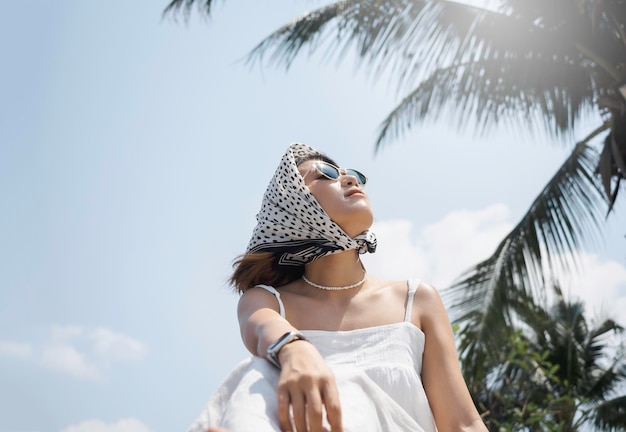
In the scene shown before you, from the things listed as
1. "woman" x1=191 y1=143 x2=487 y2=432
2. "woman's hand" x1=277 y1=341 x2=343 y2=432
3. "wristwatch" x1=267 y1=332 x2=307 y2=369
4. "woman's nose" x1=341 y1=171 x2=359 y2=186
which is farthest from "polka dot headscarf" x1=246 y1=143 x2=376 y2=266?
"woman's hand" x1=277 y1=341 x2=343 y2=432

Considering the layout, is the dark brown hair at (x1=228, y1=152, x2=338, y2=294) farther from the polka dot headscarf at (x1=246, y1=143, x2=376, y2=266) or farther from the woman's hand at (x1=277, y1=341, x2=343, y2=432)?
the woman's hand at (x1=277, y1=341, x2=343, y2=432)

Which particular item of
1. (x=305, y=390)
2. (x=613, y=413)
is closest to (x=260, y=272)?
(x=305, y=390)

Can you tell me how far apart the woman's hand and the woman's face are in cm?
66

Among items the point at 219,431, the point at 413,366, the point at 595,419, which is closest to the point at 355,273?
the point at 413,366

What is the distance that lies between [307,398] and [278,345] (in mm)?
202

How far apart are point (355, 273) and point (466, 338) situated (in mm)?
5060

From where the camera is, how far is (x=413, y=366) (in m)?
1.91

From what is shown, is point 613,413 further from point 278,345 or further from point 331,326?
point 278,345

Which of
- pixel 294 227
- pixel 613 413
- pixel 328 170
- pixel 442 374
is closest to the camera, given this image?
pixel 442 374

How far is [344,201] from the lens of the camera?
207 centimetres

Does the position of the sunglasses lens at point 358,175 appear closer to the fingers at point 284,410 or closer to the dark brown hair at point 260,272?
the dark brown hair at point 260,272

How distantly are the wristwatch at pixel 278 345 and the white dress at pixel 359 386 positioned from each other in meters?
0.02

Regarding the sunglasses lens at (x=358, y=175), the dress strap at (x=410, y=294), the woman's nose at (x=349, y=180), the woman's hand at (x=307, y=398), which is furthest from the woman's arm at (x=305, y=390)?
the sunglasses lens at (x=358, y=175)

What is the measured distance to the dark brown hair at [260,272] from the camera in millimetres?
2158
